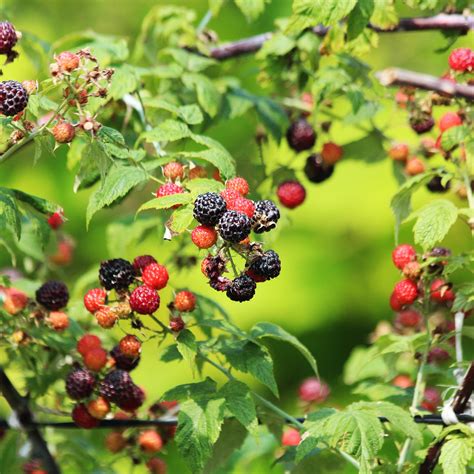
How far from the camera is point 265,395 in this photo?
4621mm

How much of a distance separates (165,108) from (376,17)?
62cm

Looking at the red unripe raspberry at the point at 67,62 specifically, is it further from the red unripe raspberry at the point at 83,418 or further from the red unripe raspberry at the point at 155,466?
the red unripe raspberry at the point at 155,466

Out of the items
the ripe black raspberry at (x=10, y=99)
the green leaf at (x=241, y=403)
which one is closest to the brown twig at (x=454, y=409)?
the green leaf at (x=241, y=403)

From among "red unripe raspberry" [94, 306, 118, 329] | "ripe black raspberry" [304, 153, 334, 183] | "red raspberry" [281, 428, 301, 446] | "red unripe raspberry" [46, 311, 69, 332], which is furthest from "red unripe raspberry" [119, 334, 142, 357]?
"ripe black raspberry" [304, 153, 334, 183]

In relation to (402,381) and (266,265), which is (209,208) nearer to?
(266,265)

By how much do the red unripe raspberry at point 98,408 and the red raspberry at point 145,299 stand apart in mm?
370

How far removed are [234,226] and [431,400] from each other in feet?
4.17

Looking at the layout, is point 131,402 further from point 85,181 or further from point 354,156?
point 354,156

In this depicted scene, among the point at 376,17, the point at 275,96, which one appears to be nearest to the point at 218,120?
the point at 275,96

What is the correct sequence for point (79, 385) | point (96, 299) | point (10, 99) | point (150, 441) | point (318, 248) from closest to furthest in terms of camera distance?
point (10, 99) → point (96, 299) → point (79, 385) → point (150, 441) → point (318, 248)

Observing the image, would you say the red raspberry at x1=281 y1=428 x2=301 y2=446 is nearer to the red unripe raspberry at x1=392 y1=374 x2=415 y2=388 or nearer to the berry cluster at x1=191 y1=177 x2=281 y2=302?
the red unripe raspberry at x1=392 y1=374 x2=415 y2=388

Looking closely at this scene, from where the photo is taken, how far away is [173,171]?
2.25 metres

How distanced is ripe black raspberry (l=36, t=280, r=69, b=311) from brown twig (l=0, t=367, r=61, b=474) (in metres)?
0.20

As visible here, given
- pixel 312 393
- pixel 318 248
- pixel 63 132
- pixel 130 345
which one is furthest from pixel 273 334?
pixel 318 248
